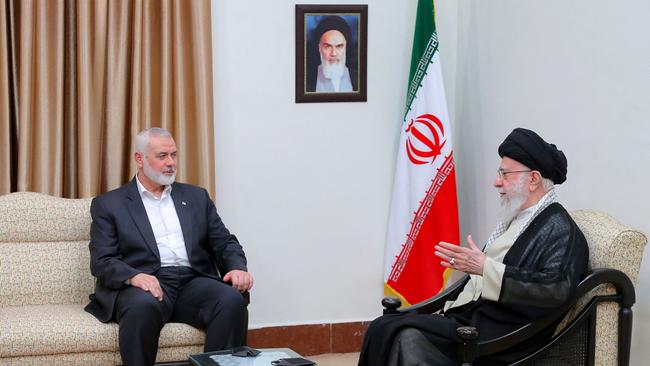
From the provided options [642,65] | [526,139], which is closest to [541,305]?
[526,139]

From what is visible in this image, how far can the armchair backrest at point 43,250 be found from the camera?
165 inches

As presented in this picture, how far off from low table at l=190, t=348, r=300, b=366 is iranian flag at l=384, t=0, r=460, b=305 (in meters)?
1.56

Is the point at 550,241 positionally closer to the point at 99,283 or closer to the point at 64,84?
the point at 99,283

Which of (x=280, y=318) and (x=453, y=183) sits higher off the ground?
(x=453, y=183)

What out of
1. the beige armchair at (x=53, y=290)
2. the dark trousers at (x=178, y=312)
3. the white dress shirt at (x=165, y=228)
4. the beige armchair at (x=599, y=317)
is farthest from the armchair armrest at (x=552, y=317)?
the white dress shirt at (x=165, y=228)

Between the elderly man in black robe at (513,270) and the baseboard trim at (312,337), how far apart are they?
152 cm

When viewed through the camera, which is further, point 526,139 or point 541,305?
point 526,139

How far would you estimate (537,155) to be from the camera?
339cm

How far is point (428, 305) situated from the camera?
3.73 m

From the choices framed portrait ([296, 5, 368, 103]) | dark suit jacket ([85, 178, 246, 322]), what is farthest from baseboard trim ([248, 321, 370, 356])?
framed portrait ([296, 5, 368, 103])

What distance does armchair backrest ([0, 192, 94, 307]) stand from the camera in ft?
13.7

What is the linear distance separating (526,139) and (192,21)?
6.48 feet

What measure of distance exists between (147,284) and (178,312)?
0.21m

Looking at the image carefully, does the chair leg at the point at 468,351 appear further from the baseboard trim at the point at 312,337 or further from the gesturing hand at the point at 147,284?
the baseboard trim at the point at 312,337
